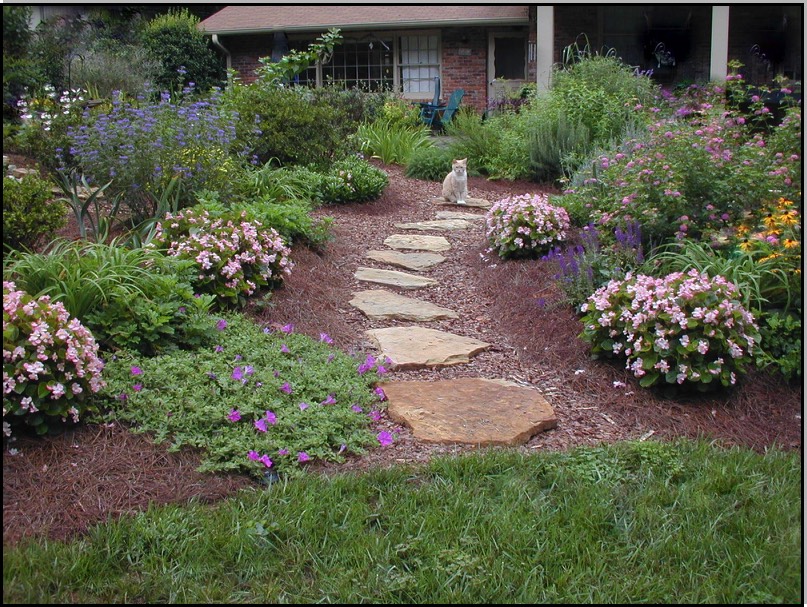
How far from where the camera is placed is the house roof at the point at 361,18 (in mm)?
17422

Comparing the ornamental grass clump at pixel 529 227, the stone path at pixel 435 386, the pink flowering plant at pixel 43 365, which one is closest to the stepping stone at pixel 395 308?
the stone path at pixel 435 386

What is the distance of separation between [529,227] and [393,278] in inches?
46.8

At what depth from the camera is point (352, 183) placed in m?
8.59

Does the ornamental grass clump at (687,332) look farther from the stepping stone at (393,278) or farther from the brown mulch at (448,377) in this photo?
the stepping stone at (393,278)

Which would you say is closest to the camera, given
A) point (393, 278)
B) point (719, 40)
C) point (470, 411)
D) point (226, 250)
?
point (470, 411)

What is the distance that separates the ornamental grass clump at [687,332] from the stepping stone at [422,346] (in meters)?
0.96

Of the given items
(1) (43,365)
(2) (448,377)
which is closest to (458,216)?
(2) (448,377)

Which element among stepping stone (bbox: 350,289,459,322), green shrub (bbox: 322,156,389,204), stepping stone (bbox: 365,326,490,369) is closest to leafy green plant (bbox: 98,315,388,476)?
stepping stone (bbox: 365,326,490,369)

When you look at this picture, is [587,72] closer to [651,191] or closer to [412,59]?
[651,191]

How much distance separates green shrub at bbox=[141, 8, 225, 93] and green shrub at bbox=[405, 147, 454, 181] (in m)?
9.45

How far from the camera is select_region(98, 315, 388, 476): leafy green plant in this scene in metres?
3.26

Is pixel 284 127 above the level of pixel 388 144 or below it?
above

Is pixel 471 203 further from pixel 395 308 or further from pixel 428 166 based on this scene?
pixel 395 308

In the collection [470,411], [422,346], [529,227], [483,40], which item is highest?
[483,40]
